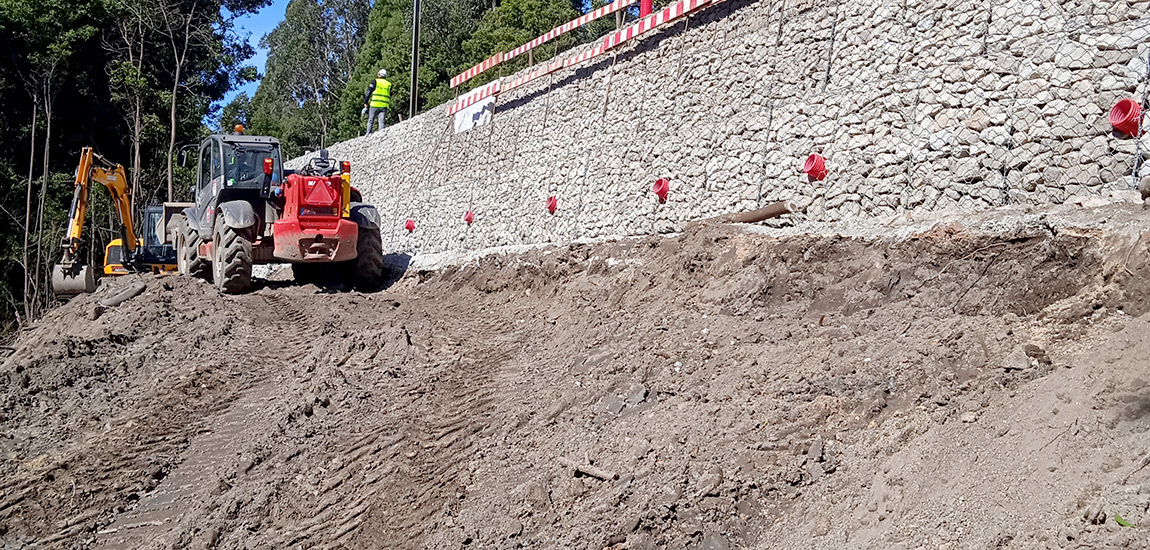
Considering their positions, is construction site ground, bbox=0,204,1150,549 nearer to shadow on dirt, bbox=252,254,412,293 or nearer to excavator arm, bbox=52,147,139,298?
shadow on dirt, bbox=252,254,412,293

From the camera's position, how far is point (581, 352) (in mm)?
7727

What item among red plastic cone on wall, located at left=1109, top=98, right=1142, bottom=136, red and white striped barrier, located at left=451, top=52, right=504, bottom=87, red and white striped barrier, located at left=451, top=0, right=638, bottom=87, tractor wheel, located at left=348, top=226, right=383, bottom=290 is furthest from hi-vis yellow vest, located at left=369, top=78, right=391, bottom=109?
red plastic cone on wall, located at left=1109, top=98, right=1142, bottom=136

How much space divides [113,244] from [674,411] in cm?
1562

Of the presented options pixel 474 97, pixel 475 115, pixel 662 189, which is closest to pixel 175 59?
pixel 474 97

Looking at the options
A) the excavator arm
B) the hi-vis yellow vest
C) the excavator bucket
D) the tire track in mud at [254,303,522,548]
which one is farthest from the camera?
the hi-vis yellow vest

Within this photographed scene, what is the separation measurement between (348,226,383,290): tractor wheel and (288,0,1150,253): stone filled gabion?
2.24 m

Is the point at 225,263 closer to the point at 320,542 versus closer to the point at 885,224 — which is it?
the point at 320,542

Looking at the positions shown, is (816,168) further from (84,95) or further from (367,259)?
(84,95)

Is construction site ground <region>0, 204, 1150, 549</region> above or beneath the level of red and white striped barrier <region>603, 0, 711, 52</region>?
beneath

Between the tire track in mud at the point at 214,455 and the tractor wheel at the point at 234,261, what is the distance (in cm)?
186

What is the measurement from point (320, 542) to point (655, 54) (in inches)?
328

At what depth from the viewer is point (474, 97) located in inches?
663

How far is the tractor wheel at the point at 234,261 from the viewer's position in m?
12.0

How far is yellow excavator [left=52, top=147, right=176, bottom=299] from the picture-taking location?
1563 cm
